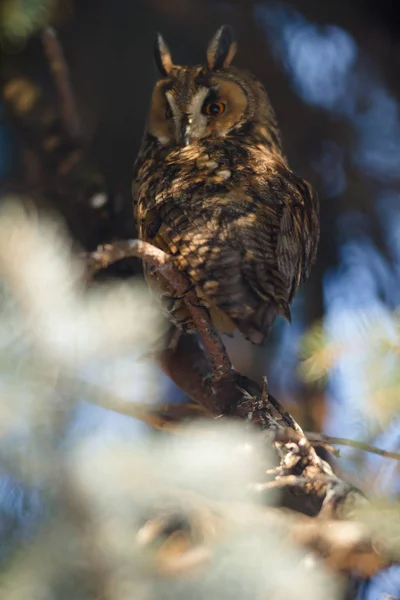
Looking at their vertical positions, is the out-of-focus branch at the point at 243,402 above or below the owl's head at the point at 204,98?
below

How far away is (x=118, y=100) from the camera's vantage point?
1.58 metres

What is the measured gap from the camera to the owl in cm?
87

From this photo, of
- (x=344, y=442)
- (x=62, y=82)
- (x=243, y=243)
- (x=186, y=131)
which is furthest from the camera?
(x=62, y=82)

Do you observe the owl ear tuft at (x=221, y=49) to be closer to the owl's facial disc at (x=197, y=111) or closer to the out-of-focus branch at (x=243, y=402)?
the owl's facial disc at (x=197, y=111)

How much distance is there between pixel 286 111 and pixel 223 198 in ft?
2.24

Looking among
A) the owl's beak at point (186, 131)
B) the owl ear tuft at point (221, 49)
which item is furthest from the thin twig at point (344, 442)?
the owl ear tuft at point (221, 49)

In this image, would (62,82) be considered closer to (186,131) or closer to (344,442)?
(186,131)

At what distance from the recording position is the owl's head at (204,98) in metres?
1.21

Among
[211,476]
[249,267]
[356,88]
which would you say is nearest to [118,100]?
[356,88]

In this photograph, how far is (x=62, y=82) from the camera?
1.50 meters

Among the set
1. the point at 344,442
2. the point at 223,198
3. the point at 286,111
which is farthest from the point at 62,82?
the point at 344,442

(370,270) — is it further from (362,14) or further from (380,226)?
(362,14)

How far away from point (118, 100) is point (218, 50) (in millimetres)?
379

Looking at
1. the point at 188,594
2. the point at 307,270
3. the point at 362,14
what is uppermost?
the point at 362,14
